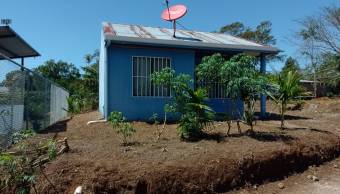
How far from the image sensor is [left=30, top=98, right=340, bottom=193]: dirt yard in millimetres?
5902

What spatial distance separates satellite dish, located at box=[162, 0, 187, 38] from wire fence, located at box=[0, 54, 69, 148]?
4938 millimetres

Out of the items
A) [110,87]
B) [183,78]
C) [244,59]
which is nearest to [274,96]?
[244,59]

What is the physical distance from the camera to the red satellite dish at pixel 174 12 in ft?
42.4

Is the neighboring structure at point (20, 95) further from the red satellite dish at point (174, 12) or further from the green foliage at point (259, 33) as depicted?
the green foliage at point (259, 33)

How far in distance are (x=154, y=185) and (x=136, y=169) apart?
422mm

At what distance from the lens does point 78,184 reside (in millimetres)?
5750

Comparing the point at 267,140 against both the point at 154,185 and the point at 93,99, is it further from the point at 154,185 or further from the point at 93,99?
the point at 93,99

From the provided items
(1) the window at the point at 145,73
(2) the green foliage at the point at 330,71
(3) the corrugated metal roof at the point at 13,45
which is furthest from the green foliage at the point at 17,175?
(2) the green foliage at the point at 330,71

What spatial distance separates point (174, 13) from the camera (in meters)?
13.2

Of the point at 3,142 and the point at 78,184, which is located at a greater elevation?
the point at 3,142

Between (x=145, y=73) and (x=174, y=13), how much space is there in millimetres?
2850

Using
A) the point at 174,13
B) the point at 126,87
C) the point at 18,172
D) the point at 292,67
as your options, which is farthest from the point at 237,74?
the point at 292,67

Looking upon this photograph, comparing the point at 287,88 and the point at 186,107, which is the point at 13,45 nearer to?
the point at 186,107

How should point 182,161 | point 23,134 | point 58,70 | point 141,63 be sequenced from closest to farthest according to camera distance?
point 23,134
point 182,161
point 141,63
point 58,70
